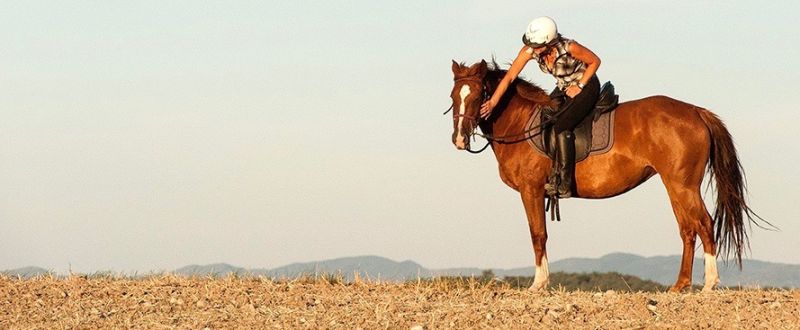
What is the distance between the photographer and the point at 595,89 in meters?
13.7

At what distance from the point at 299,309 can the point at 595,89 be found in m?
4.59

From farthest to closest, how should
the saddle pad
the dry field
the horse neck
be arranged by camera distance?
the horse neck, the saddle pad, the dry field

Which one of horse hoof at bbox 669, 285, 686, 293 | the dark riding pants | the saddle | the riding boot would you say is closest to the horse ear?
the saddle

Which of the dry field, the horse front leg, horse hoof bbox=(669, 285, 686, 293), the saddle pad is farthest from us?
the saddle pad

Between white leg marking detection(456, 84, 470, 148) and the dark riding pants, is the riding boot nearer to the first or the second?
the dark riding pants

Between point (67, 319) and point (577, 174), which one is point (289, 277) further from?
point (577, 174)

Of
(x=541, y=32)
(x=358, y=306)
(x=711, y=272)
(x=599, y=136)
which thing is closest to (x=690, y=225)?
(x=711, y=272)

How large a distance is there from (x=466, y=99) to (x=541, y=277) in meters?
2.22

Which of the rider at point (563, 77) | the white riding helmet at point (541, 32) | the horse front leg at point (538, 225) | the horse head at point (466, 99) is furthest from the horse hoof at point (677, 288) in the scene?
the white riding helmet at point (541, 32)

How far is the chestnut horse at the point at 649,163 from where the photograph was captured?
13414mm

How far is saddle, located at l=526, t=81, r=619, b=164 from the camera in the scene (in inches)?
538

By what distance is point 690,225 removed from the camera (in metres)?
13.4

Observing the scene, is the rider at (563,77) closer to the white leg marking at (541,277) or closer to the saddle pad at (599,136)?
the saddle pad at (599,136)

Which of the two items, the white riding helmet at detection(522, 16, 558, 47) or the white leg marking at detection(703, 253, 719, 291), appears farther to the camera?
the white riding helmet at detection(522, 16, 558, 47)
